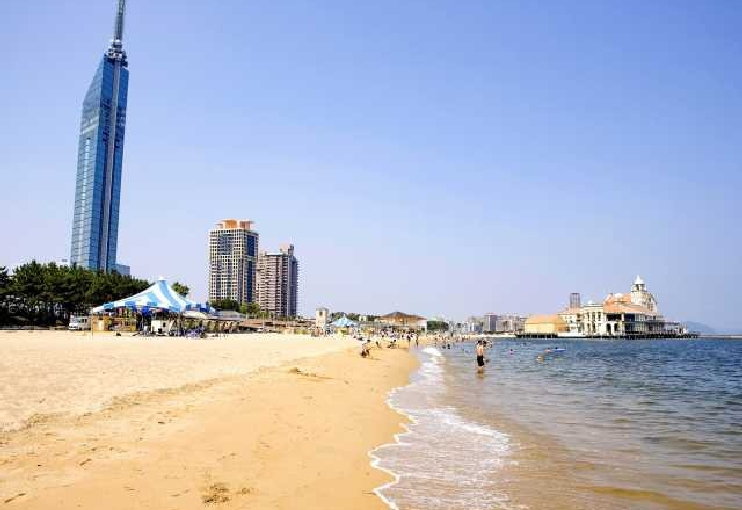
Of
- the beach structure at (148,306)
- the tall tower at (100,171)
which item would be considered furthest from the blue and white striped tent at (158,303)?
the tall tower at (100,171)

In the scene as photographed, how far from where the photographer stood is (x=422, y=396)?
19344 mm

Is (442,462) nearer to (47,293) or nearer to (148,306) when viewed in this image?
(148,306)

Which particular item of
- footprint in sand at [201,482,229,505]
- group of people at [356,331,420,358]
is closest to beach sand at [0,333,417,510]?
footprint in sand at [201,482,229,505]

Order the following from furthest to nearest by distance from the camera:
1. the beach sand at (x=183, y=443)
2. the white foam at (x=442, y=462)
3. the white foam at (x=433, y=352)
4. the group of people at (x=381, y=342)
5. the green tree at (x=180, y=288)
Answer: the green tree at (x=180, y=288), the white foam at (x=433, y=352), the group of people at (x=381, y=342), the white foam at (x=442, y=462), the beach sand at (x=183, y=443)

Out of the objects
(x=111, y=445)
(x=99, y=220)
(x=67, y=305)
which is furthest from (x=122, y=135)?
(x=111, y=445)

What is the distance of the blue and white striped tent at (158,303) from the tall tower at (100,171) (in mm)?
139146

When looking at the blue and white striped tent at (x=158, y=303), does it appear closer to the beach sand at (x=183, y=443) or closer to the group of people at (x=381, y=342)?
the group of people at (x=381, y=342)

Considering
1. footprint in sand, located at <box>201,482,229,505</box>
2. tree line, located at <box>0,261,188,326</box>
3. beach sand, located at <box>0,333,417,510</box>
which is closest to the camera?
footprint in sand, located at <box>201,482,229,505</box>

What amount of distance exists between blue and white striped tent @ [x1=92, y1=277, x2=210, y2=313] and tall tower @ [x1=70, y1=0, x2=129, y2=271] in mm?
139146

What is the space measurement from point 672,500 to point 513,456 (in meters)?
2.94

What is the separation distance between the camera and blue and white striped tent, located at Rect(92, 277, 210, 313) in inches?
1689

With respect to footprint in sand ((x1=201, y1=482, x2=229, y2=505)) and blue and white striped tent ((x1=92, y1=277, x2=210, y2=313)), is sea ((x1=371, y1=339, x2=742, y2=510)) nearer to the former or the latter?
footprint in sand ((x1=201, y1=482, x2=229, y2=505))

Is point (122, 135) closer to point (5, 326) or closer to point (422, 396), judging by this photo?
point (5, 326)

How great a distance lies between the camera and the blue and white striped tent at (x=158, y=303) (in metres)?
42.9
